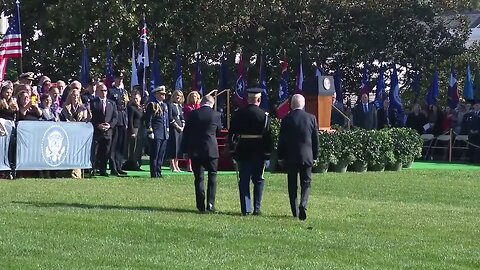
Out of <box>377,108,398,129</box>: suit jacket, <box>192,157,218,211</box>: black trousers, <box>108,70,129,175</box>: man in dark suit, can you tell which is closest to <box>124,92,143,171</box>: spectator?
<box>108,70,129,175</box>: man in dark suit

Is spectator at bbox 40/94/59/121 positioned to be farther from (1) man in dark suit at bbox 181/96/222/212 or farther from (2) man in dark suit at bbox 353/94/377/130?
(2) man in dark suit at bbox 353/94/377/130

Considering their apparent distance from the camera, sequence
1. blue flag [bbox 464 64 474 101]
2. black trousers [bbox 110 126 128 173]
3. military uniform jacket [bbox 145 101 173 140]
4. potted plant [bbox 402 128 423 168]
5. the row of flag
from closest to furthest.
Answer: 1. military uniform jacket [bbox 145 101 173 140]
2. black trousers [bbox 110 126 128 173]
3. the row of flag
4. potted plant [bbox 402 128 423 168]
5. blue flag [bbox 464 64 474 101]

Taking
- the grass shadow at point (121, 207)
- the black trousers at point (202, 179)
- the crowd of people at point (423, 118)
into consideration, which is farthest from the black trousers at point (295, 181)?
the crowd of people at point (423, 118)

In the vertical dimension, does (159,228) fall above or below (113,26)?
below

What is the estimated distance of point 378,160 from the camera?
26219mm

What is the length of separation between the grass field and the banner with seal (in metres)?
1.11

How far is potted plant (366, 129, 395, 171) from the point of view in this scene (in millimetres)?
25859

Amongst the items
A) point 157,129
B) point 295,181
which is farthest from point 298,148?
point 157,129

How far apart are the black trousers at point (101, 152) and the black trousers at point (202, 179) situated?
6959mm

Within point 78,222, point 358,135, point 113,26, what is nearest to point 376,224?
point 78,222

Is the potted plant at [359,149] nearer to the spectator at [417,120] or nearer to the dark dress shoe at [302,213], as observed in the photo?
the spectator at [417,120]

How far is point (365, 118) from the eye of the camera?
32000mm

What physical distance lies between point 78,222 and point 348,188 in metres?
8.50

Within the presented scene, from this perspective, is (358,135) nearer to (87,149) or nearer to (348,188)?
(348,188)
